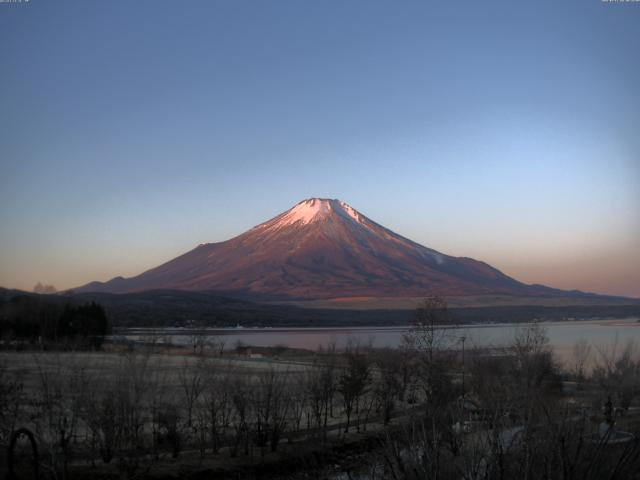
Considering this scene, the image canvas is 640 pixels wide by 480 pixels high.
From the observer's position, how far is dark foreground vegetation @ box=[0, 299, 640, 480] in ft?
17.3

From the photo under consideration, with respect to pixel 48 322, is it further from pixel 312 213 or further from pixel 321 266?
pixel 312 213

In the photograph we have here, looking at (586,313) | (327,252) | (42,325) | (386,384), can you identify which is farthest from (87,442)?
(327,252)

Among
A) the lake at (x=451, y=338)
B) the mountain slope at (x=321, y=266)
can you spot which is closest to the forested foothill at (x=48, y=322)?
the lake at (x=451, y=338)

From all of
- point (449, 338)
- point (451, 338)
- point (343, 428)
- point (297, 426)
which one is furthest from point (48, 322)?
point (297, 426)

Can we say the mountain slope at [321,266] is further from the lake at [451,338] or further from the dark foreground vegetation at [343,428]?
the dark foreground vegetation at [343,428]

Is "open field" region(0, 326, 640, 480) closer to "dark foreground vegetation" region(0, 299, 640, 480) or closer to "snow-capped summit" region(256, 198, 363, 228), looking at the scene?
"dark foreground vegetation" region(0, 299, 640, 480)

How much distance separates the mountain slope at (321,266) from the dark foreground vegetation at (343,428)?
341 ft

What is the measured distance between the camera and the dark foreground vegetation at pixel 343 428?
17.3 feet

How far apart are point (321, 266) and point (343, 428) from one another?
12464 cm

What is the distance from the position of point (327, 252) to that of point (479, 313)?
47.3m

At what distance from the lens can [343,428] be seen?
698 inches

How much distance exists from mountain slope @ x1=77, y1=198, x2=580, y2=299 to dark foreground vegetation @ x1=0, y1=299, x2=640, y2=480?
341 ft

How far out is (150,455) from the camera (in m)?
13.7

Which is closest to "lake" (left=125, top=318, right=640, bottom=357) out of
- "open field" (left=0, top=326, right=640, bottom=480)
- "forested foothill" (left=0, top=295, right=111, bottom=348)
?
"forested foothill" (left=0, top=295, right=111, bottom=348)
